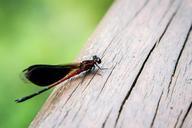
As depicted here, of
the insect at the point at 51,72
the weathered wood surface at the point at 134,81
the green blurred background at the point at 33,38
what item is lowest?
the green blurred background at the point at 33,38

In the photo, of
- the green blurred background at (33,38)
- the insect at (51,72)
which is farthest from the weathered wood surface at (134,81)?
the green blurred background at (33,38)

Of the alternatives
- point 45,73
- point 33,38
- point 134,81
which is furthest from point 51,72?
point 33,38

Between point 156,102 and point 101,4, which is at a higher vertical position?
point 156,102

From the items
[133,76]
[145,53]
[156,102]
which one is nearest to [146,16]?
[145,53]

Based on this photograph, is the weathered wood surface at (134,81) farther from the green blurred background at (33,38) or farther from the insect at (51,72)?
the green blurred background at (33,38)

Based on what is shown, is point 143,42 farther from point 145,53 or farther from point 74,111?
point 74,111

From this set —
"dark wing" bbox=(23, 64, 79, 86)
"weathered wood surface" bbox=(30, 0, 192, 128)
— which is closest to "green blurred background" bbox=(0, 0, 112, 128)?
"weathered wood surface" bbox=(30, 0, 192, 128)
